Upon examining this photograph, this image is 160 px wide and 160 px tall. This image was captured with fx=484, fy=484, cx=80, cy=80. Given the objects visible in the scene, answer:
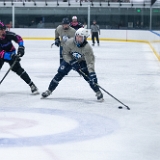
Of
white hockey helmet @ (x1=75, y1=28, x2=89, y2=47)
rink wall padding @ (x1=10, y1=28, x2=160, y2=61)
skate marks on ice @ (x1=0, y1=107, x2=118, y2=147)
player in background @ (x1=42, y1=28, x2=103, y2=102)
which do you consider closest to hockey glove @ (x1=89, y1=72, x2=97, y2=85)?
player in background @ (x1=42, y1=28, x2=103, y2=102)

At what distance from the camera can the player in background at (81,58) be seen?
20.1 feet

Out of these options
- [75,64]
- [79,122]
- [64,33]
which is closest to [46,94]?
[75,64]

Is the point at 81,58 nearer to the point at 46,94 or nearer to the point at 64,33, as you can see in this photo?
the point at 46,94

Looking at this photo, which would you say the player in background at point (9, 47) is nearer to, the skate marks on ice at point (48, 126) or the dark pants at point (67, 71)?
the dark pants at point (67, 71)

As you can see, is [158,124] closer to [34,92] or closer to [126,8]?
[34,92]

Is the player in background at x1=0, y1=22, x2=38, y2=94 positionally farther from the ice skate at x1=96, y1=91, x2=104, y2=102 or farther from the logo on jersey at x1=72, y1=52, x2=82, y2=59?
the ice skate at x1=96, y1=91, x2=104, y2=102

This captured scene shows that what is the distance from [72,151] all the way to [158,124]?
4.74ft

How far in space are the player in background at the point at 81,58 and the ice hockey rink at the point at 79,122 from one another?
1.20 ft

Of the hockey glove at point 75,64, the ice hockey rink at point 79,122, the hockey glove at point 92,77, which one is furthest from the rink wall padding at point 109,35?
the hockey glove at point 92,77

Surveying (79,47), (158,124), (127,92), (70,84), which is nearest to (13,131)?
(158,124)

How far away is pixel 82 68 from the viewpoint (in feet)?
21.0

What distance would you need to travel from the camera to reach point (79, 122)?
16.8 feet

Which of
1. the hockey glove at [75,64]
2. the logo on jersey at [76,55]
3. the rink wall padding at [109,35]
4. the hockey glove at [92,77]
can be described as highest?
the logo on jersey at [76,55]

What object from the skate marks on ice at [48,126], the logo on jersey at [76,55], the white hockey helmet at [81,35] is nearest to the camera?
the skate marks on ice at [48,126]
